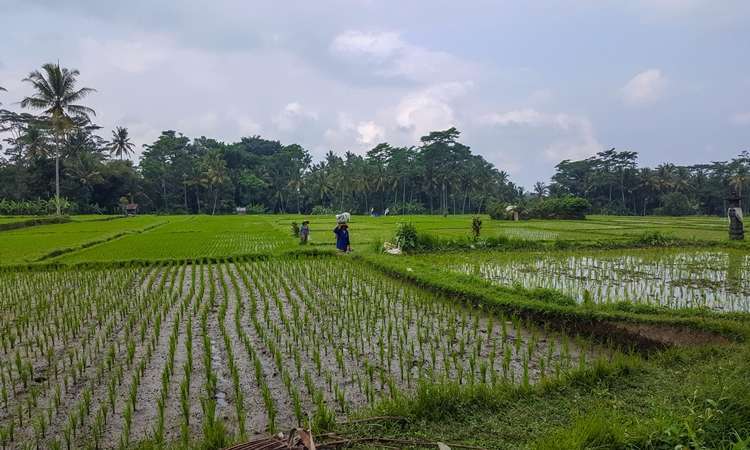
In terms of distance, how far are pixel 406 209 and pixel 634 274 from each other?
45682 mm

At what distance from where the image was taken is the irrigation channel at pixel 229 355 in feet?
11.7

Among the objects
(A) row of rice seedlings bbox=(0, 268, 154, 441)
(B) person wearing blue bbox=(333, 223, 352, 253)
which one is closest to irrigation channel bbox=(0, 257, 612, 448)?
(A) row of rice seedlings bbox=(0, 268, 154, 441)

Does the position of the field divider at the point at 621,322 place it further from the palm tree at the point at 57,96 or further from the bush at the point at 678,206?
the bush at the point at 678,206

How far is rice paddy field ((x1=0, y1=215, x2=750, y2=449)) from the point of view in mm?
3209

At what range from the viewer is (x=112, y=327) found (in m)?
6.08

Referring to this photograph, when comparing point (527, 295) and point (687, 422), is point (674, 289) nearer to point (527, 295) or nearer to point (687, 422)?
point (527, 295)

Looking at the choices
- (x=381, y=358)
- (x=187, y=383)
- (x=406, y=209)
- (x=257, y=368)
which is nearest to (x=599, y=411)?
(x=381, y=358)

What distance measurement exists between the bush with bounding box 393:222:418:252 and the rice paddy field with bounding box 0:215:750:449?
371 cm

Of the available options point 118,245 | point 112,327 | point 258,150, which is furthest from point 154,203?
point 112,327

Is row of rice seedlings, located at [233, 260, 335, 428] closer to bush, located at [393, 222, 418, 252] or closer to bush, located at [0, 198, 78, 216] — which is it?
bush, located at [393, 222, 418, 252]

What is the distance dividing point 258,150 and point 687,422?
79136 mm

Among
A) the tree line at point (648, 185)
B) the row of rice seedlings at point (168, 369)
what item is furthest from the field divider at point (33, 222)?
the tree line at point (648, 185)

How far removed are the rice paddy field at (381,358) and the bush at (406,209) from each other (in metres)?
44.1

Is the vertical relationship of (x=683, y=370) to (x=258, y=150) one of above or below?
below
